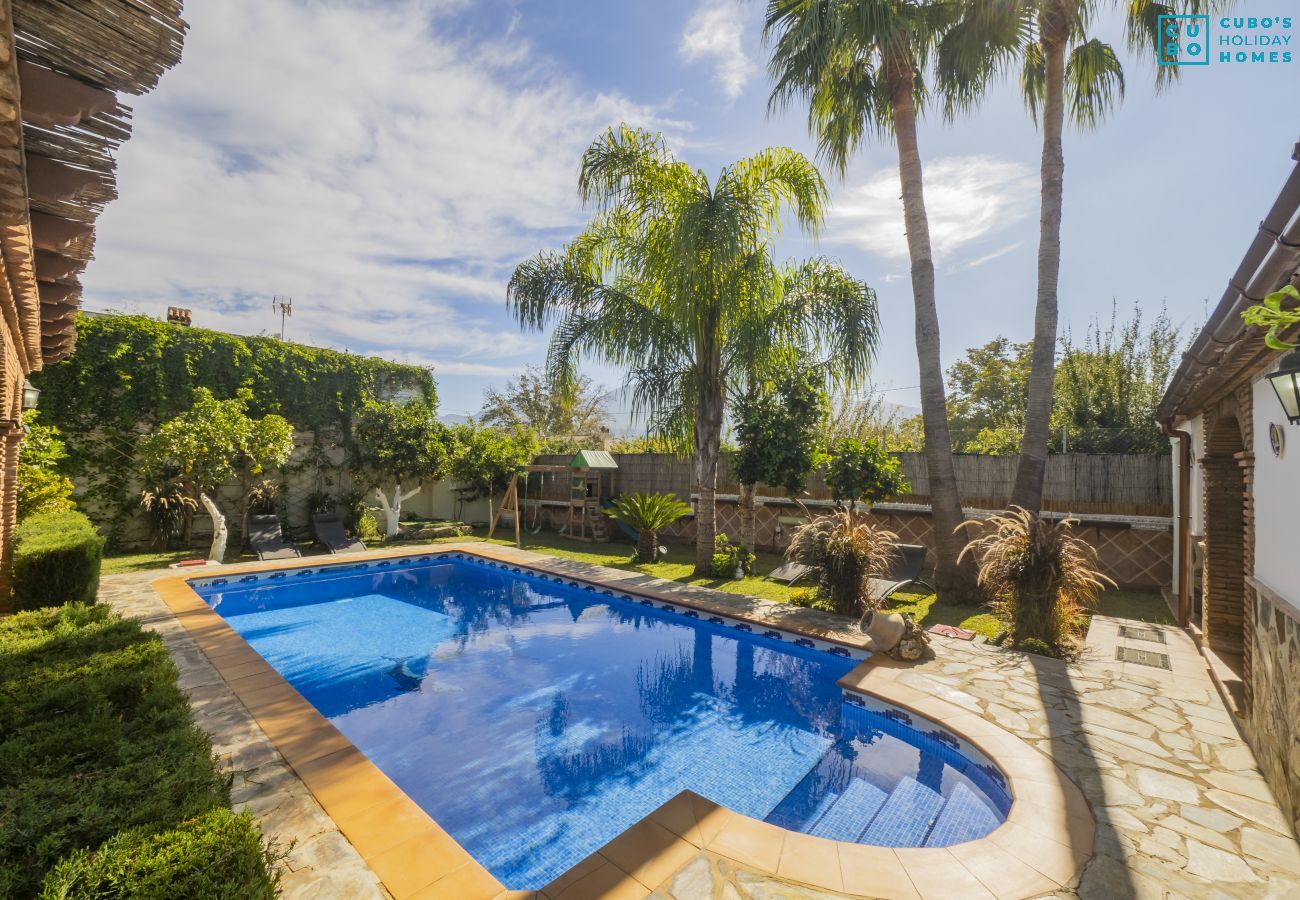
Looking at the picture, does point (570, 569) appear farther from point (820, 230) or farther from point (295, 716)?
point (820, 230)

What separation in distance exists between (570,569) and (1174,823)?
28.1 ft

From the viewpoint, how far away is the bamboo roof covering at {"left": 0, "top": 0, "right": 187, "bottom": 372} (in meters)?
1.52

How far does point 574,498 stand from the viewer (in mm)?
15203

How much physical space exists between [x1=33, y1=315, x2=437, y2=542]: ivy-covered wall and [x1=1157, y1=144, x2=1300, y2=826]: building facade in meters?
16.2

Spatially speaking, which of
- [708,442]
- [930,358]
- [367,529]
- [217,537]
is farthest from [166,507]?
[930,358]

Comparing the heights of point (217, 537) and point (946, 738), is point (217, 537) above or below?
above

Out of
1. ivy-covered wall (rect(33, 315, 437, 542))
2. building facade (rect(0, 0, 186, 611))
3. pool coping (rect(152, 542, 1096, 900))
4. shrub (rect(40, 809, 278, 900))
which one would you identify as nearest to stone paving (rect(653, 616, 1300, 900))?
Answer: pool coping (rect(152, 542, 1096, 900))

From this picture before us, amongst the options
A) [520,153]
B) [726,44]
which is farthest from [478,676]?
[726,44]

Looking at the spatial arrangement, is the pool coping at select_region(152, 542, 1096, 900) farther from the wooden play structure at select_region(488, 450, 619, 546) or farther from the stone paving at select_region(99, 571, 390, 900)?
the wooden play structure at select_region(488, 450, 619, 546)

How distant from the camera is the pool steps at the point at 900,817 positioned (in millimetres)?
3344

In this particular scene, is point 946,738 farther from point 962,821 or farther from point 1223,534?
point 1223,534

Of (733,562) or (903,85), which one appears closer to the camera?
(903,85)

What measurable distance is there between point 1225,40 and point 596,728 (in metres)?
10.4

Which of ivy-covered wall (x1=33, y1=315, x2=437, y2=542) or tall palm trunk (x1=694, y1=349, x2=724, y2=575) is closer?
tall palm trunk (x1=694, y1=349, x2=724, y2=575)
